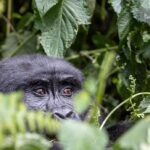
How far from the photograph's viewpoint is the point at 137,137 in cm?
138

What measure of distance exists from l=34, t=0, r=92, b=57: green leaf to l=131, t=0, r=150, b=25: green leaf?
315 millimetres

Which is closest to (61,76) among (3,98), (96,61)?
(96,61)

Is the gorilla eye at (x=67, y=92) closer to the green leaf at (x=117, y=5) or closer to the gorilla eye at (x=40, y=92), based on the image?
the gorilla eye at (x=40, y=92)

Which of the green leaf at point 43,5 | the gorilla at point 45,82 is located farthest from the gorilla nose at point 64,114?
the green leaf at point 43,5

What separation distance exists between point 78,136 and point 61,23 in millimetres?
2431

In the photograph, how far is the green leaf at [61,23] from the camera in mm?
3635

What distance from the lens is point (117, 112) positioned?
5004 millimetres

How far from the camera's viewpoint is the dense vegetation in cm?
135

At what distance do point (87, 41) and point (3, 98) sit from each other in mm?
4797

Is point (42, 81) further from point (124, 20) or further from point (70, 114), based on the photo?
point (124, 20)

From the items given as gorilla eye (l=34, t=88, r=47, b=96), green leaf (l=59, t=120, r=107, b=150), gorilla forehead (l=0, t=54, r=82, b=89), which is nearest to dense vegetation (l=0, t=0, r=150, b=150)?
green leaf (l=59, t=120, r=107, b=150)

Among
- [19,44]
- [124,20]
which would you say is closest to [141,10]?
[124,20]

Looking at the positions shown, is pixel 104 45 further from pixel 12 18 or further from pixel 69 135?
pixel 69 135

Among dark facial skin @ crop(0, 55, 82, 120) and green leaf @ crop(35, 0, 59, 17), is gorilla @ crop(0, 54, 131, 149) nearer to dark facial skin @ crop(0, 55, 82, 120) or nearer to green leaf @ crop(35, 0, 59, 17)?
dark facial skin @ crop(0, 55, 82, 120)
